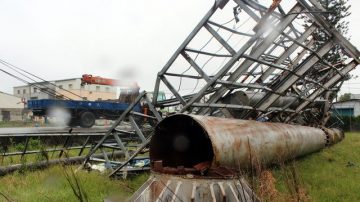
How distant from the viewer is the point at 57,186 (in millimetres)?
6707

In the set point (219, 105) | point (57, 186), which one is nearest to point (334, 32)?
point (219, 105)

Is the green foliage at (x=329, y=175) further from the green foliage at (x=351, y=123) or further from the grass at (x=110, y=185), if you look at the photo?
the green foliage at (x=351, y=123)

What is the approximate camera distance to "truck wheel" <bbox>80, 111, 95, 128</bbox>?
25.3 meters

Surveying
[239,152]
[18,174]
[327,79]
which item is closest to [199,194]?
[239,152]

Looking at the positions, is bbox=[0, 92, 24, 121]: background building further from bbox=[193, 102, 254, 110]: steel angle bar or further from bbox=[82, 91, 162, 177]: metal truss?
bbox=[193, 102, 254, 110]: steel angle bar

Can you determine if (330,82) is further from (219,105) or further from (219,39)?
(219,39)

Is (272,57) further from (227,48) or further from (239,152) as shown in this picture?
(239,152)

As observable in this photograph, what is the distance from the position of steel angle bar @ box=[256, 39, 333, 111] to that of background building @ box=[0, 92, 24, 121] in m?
55.0

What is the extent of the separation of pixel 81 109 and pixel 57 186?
1938cm

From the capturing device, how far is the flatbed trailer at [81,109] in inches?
952

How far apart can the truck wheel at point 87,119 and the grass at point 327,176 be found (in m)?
16.4

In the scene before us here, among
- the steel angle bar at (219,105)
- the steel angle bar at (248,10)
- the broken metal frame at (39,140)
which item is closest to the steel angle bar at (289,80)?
the steel angle bar at (219,105)

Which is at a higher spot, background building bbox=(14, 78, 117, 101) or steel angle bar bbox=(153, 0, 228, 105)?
background building bbox=(14, 78, 117, 101)

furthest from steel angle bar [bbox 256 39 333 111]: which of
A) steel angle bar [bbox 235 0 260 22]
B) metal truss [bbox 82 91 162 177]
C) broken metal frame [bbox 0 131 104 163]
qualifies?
broken metal frame [bbox 0 131 104 163]
